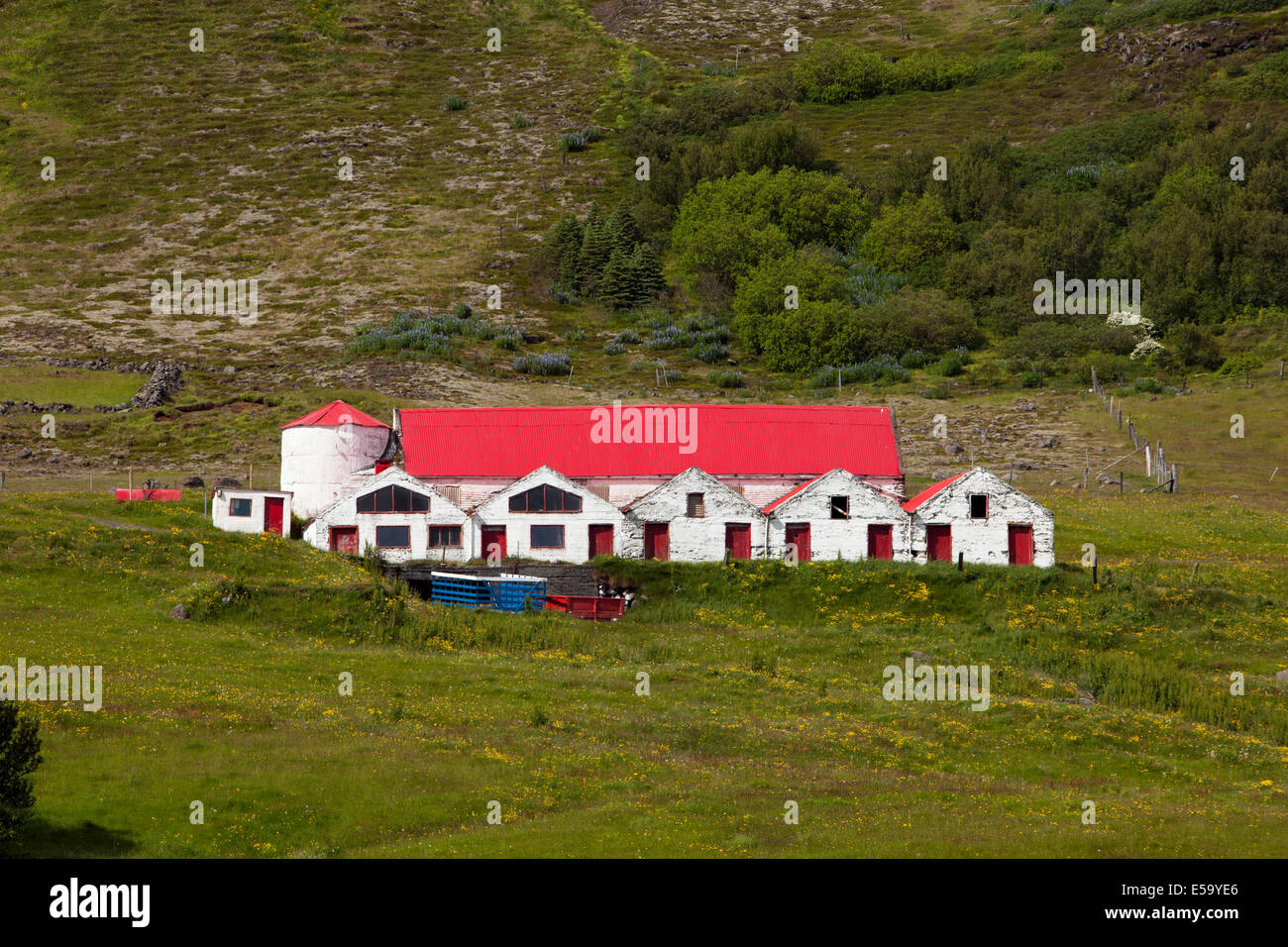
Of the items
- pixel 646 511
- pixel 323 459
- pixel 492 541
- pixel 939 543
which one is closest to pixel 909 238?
pixel 939 543

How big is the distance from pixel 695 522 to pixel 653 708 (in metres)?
18.3

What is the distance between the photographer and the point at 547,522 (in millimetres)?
57219

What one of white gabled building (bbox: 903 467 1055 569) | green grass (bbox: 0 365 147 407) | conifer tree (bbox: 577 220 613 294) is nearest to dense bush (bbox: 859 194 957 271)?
conifer tree (bbox: 577 220 613 294)

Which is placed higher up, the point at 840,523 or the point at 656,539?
the point at 840,523

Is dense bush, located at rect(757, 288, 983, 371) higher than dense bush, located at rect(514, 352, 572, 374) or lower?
higher

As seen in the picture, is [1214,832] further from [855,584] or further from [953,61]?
[953,61]

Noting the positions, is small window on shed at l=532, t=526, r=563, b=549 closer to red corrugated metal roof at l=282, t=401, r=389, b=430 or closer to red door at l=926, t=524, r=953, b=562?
red corrugated metal roof at l=282, t=401, r=389, b=430

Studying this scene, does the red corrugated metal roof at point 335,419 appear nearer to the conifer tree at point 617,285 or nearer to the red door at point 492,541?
the red door at point 492,541

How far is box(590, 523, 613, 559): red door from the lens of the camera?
57.2 m

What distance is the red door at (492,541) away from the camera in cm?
5719

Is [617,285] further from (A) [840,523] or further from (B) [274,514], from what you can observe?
(A) [840,523]

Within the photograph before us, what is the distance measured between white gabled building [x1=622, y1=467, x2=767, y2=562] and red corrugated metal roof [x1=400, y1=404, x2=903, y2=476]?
5.62m

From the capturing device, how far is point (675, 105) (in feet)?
530

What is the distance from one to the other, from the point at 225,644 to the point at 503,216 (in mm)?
105869
